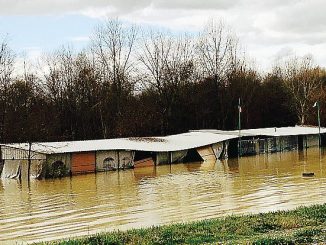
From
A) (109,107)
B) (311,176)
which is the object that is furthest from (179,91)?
(311,176)

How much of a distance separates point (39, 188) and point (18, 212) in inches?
330

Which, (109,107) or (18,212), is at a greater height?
(109,107)

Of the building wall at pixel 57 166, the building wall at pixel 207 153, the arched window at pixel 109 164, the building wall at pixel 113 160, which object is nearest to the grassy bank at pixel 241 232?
the building wall at pixel 57 166

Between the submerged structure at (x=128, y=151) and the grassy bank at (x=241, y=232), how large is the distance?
22.7 meters

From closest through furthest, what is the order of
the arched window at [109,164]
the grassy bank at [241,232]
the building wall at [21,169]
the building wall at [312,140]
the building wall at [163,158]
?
the grassy bank at [241,232] < the building wall at [21,169] < the arched window at [109,164] < the building wall at [163,158] < the building wall at [312,140]

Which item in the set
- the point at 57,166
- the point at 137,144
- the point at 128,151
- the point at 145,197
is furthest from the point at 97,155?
the point at 145,197

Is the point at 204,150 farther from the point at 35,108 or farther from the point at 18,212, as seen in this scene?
the point at 18,212

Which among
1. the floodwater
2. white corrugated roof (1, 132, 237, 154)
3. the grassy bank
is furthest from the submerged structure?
the grassy bank

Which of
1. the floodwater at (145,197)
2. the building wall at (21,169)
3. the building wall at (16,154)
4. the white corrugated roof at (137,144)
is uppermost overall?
the white corrugated roof at (137,144)

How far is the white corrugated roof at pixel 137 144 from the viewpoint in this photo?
36438 millimetres

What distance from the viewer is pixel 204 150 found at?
1818 inches

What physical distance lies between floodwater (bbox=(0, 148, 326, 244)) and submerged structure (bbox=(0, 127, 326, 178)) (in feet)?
4.39

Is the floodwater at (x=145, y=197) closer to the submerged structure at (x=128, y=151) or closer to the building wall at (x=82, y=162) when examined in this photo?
the building wall at (x=82, y=162)

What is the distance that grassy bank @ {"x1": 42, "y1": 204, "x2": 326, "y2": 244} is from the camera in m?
10.4
